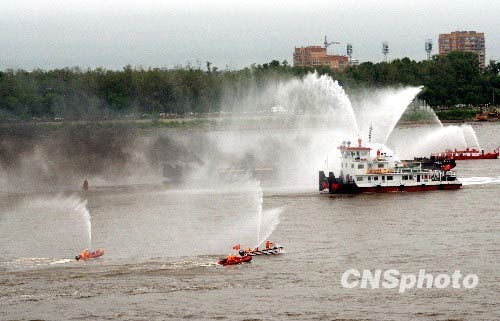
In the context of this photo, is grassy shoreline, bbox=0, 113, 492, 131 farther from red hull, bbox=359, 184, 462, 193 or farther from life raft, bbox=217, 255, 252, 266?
life raft, bbox=217, 255, 252, 266

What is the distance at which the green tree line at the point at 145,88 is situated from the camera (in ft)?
474

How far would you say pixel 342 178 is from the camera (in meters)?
77.1

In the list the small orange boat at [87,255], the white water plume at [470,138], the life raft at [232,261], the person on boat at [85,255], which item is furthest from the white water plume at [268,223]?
the white water plume at [470,138]

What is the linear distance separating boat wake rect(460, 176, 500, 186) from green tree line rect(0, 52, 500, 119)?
70.7m

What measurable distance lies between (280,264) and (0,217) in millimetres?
24169

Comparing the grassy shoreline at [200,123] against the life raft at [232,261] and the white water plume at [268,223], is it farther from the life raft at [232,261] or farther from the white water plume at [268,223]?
the life raft at [232,261]

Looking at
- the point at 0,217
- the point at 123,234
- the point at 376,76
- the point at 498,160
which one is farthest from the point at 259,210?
the point at 376,76

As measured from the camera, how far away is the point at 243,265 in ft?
153

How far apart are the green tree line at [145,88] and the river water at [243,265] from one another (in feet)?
236

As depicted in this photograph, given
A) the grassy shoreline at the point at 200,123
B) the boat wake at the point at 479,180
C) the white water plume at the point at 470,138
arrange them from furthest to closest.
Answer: the grassy shoreline at the point at 200,123, the white water plume at the point at 470,138, the boat wake at the point at 479,180

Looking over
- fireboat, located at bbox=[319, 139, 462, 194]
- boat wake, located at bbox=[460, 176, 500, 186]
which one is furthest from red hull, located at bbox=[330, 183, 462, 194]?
boat wake, located at bbox=[460, 176, 500, 186]

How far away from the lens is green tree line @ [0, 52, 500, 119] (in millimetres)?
144375

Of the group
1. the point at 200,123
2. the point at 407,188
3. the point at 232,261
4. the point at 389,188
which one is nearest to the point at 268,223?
the point at 232,261

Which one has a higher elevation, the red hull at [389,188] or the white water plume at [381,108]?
the white water plume at [381,108]
